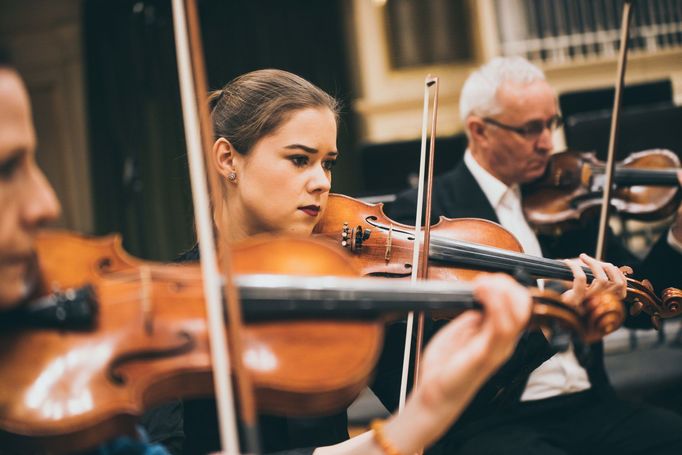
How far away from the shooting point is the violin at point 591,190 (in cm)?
191

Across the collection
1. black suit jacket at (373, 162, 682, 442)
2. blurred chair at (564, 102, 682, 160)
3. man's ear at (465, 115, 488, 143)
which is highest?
man's ear at (465, 115, 488, 143)

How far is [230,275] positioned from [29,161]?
0.25m

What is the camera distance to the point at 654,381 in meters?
2.27

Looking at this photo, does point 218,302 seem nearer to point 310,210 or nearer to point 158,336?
point 158,336

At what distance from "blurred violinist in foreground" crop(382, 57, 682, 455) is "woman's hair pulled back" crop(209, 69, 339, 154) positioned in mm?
487

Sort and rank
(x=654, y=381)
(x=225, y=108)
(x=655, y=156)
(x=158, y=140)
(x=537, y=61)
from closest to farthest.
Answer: (x=225, y=108) < (x=655, y=156) < (x=654, y=381) < (x=537, y=61) < (x=158, y=140)

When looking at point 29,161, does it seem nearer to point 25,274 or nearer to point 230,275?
point 25,274

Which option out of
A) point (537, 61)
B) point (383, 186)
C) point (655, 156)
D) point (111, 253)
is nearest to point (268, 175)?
point (111, 253)

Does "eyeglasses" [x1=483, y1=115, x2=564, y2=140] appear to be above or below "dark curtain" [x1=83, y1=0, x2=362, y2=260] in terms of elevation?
below

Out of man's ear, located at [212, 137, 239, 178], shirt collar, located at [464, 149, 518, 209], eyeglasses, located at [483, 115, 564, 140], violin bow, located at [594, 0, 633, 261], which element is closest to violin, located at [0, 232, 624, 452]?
man's ear, located at [212, 137, 239, 178]

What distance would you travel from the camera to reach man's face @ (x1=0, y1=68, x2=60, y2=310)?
71 centimetres

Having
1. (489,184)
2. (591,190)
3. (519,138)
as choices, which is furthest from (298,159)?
(591,190)

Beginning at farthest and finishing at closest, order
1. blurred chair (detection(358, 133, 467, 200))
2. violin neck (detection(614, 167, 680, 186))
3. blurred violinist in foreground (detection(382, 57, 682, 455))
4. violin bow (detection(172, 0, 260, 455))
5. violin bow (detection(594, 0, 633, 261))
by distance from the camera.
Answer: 1. blurred chair (detection(358, 133, 467, 200))
2. violin neck (detection(614, 167, 680, 186))
3. violin bow (detection(594, 0, 633, 261))
4. blurred violinist in foreground (detection(382, 57, 682, 455))
5. violin bow (detection(172, 0, 260, 455))

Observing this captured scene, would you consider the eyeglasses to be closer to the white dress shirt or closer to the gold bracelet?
the white dress shirt
